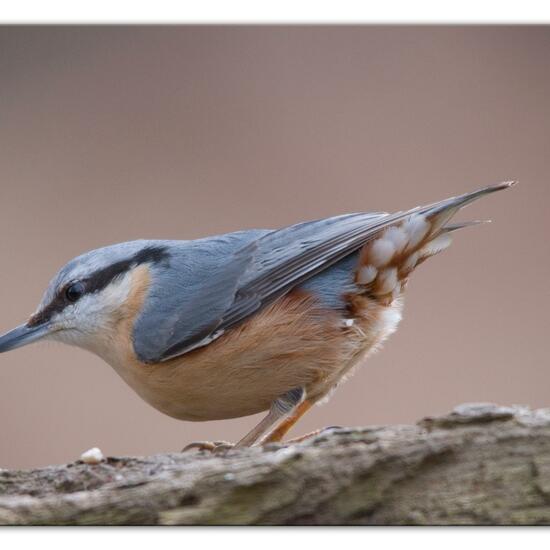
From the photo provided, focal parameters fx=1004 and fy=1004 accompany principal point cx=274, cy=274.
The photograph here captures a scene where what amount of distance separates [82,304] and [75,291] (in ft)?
0.14

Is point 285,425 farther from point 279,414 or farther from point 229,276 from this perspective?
point 229,276

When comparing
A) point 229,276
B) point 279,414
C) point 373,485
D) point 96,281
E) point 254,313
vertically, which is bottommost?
point 373,485

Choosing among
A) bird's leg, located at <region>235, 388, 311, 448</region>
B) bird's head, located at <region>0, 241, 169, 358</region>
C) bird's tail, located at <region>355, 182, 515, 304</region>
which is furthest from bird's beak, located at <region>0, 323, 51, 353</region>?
bird's tail, located at <region>355, 182, 515, 304</region>

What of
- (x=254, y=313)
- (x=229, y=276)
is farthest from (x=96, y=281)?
(x=254, y=313)

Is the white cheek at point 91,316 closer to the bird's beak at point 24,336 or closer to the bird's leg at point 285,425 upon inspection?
the bird's beak at point 24,336

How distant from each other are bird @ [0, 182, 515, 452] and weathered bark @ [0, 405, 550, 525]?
664mm

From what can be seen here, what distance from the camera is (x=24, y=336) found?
300 cm

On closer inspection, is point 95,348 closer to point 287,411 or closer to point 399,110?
point 287,411

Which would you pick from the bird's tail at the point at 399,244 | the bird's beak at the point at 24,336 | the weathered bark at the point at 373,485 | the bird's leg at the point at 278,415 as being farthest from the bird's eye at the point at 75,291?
the weathered bark at the point at 373,485

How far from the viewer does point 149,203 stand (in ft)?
14.1

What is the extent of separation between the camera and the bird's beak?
299cm

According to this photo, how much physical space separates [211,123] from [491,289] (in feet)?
4.56

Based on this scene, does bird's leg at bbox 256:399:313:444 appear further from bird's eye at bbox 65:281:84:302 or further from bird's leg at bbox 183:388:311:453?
bird's eye at bbox 65:281:84:302

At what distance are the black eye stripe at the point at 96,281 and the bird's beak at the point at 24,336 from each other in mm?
15
